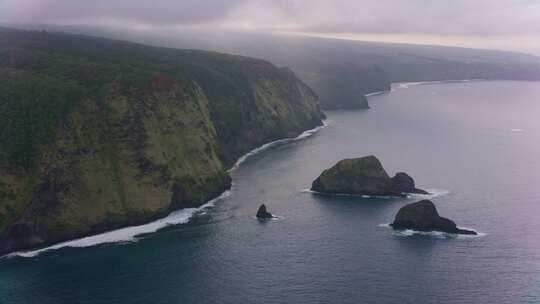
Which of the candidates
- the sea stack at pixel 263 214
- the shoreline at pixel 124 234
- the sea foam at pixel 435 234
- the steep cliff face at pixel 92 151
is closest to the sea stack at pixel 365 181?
the sea stack at pixel 263 214

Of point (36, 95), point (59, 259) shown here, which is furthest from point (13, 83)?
point (59, 259)

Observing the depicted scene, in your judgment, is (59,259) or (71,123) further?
(71,123)

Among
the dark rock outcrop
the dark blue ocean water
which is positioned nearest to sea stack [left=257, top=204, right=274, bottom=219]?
the dark blue ocean water

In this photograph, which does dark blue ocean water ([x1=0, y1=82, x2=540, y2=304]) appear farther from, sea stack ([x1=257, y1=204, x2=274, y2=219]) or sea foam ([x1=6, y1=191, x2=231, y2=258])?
sea foam ([x1=6, y1=191, x2=231, y2=258])

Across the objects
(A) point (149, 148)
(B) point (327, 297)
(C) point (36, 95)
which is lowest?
(B) point (327, 297)

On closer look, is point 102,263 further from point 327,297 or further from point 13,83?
point 13,83
